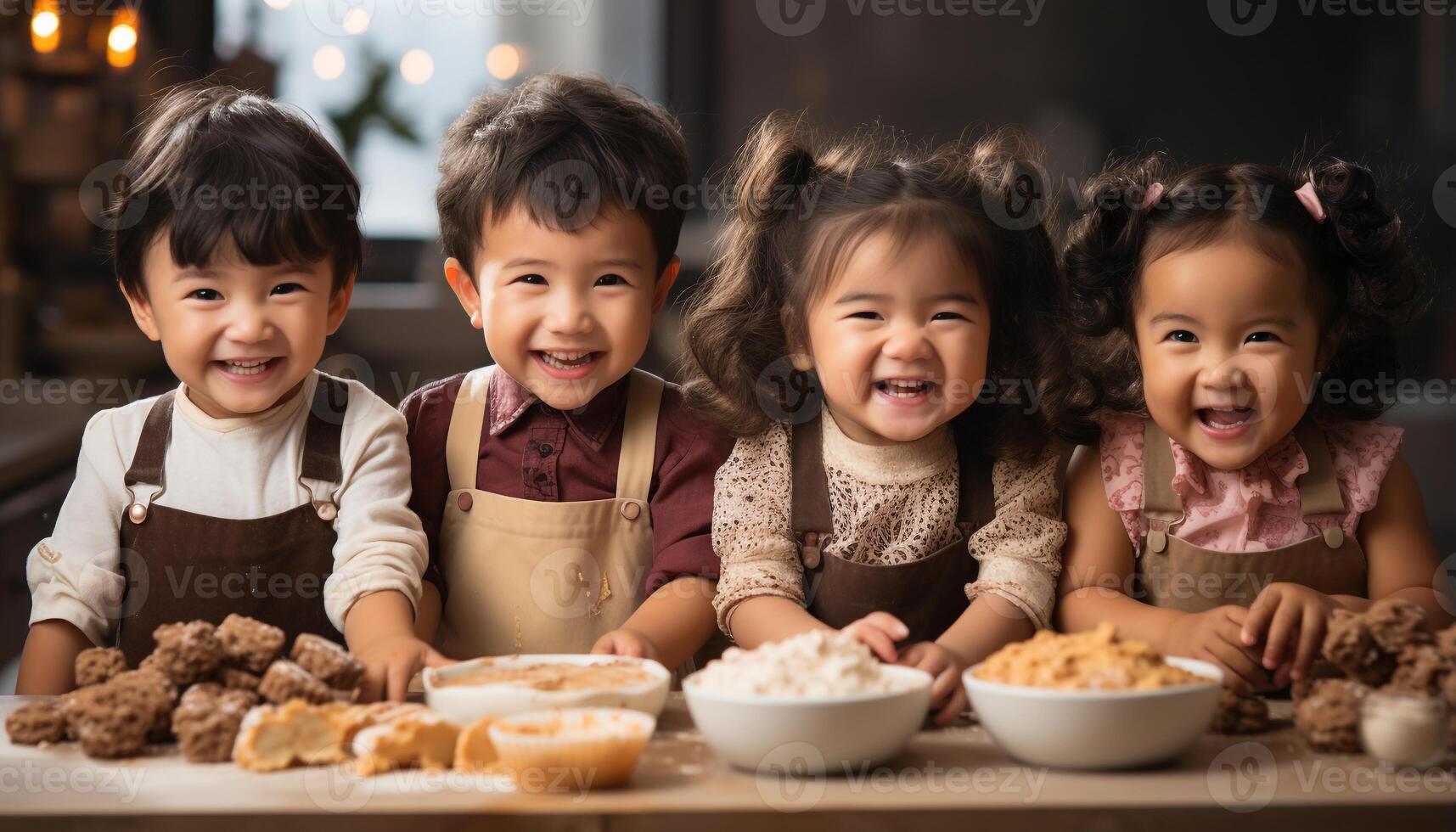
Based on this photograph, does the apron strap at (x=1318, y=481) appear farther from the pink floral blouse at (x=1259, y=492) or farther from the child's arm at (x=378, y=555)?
the child's arm at (x=378, y=555)

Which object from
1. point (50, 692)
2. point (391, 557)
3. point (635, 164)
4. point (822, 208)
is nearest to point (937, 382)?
point (822, 208)

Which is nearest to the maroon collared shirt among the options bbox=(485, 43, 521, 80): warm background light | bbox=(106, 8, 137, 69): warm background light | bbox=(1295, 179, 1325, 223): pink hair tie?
bbox=(1295, 179, 1325, 223): pink hair tie

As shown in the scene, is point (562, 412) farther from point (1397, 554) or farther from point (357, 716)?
point (1397, 554)

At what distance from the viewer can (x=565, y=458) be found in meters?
1.47

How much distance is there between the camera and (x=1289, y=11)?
445 centimetres

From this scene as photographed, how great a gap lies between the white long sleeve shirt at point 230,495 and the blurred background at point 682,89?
2485 mm

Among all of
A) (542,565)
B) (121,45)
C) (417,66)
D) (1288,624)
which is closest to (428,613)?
(542,565)

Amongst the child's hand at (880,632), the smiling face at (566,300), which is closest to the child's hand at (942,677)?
the child's hand at (880,632)

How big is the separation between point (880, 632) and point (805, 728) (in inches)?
9.9

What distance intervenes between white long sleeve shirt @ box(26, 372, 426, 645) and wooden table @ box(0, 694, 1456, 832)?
0.38 m

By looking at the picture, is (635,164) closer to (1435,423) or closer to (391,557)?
(391,557)

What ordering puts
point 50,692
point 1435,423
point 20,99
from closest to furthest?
1. point 50,692
2. point 1435,423
3. point 20,99

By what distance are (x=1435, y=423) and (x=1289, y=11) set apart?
1.57 meters

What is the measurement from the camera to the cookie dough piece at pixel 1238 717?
105 centimetres
